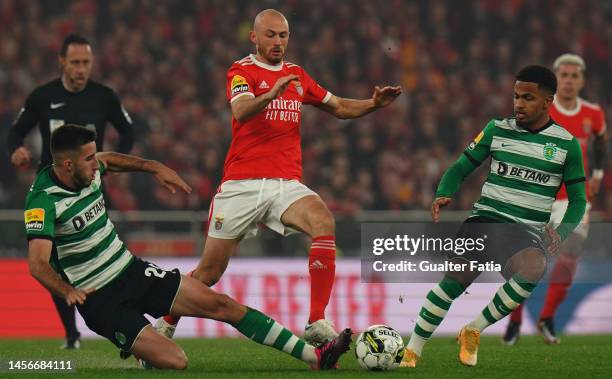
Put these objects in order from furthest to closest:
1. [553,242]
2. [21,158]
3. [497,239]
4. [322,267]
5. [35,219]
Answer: [21,158]
[497,239]
[322,267]
[553,242]
[35,219]

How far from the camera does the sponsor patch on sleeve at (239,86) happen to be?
8133mm

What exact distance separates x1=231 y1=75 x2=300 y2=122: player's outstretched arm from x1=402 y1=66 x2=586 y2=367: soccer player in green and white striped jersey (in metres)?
1.24

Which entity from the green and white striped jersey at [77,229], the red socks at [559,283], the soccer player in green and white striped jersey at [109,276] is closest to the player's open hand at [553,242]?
the soccer player in green and white striped jersey at [109,276]

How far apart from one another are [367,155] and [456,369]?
10.2m

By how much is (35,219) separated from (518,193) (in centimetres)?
308

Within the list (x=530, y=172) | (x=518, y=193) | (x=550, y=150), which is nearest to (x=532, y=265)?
(x=518, y=193)

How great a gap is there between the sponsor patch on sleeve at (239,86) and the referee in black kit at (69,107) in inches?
82.8

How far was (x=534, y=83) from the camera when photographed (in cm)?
796

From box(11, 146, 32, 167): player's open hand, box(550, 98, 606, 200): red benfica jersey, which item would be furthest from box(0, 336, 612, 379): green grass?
box(550, 98, 606, 200): red benfica jersey

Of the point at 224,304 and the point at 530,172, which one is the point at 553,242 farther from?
the point at 224,304

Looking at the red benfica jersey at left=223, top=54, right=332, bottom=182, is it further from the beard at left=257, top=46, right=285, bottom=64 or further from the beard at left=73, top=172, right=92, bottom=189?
the beard at left=73, top=172, right=92, bottom=189

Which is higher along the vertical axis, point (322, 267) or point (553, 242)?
point (553, 242)

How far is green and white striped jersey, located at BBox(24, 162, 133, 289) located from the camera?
23.4 feet

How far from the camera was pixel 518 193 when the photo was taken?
7.95 m
